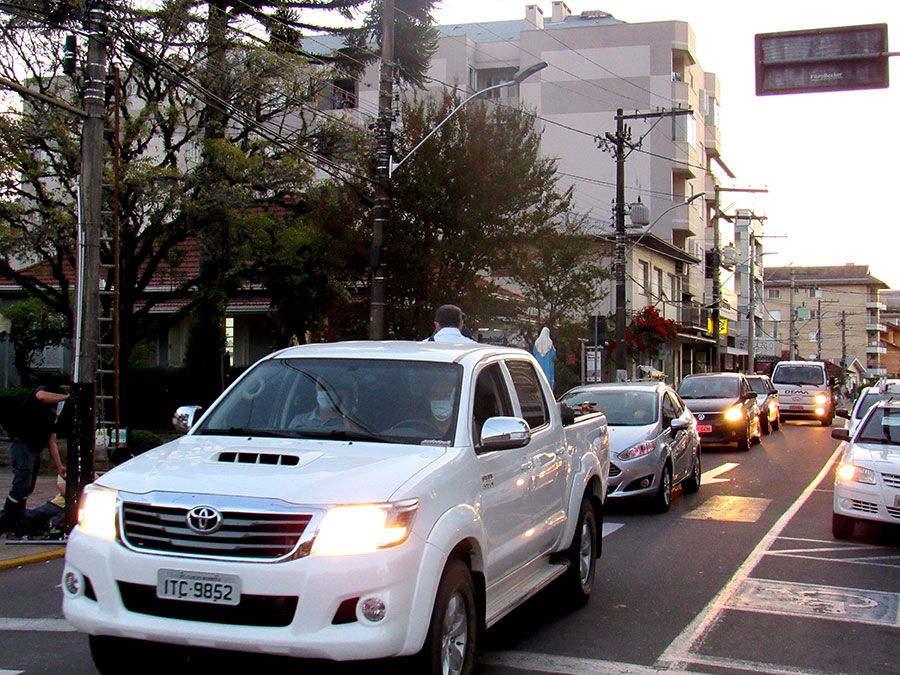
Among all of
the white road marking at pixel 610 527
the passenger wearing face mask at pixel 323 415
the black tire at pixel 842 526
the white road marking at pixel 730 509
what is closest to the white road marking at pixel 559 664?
the passenger wearing face mask at pixel 323 415

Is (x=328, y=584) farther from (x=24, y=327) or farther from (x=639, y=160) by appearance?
(x=639, y=160)

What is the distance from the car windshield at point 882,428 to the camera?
1124 centimetres

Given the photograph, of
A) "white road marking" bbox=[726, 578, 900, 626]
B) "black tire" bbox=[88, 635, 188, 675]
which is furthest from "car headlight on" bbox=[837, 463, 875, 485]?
"black tire" bbox=[88, 635, 188, 675]

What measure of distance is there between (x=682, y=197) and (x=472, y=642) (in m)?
51.9

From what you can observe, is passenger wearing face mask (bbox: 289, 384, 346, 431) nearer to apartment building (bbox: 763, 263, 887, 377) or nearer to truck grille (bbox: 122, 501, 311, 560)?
truck grille (bbox: 122, 501, 311, 560)

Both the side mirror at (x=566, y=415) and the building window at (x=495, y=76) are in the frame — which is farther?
the building window at (x=495, y=76)

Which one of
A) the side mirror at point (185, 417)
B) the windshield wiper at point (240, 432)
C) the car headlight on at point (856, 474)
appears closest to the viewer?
the windshield wiper at point (240, 432)

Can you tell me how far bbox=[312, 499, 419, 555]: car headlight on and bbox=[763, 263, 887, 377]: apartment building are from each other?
120m

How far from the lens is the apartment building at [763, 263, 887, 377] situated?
121m

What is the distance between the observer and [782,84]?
13.1 metres

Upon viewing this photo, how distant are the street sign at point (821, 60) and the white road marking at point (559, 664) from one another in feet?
29.4

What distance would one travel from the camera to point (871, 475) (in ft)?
34.8

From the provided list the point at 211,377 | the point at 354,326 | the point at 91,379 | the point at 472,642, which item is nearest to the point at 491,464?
the point at 472,642

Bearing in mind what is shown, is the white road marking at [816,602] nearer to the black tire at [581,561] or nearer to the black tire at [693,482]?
the black tire at [581,561]
